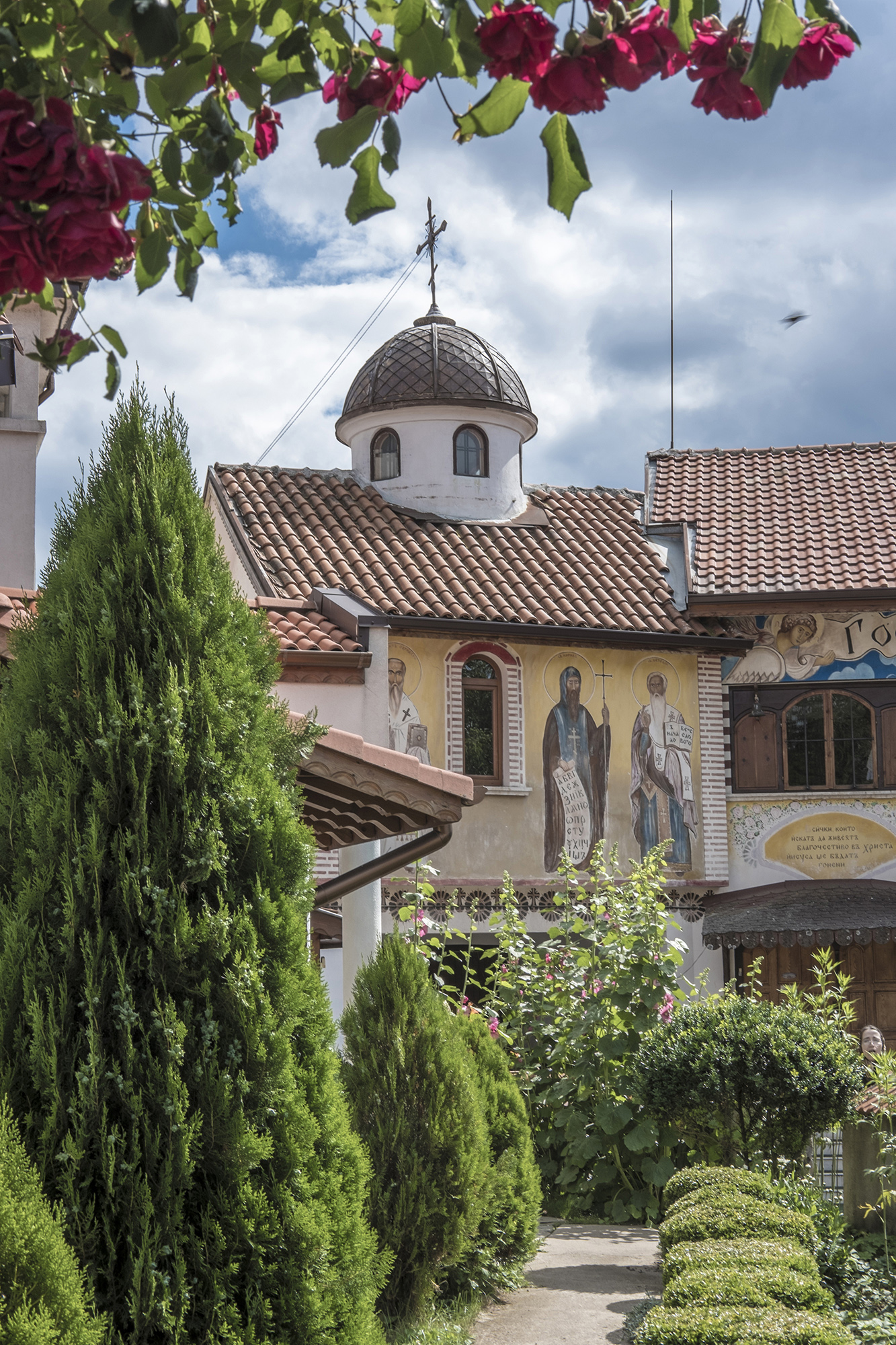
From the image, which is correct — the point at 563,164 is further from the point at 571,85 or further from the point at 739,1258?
the point at 739,1258

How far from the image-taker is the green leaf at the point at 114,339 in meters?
2.48

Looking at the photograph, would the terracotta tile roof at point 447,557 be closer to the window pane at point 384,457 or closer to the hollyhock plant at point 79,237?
the window pane at point 384,457

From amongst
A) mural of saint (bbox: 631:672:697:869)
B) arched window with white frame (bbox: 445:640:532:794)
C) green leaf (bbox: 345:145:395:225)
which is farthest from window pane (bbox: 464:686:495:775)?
green leaf (bbox: 345:145:395:225)

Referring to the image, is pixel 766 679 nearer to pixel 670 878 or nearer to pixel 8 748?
pixel 670 878

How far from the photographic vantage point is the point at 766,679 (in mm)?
18781

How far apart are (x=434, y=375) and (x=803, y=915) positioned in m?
9.69

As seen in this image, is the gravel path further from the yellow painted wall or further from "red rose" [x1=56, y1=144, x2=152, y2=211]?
the yellow painted wall

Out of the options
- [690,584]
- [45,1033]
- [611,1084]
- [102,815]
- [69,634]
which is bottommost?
[611,1084]

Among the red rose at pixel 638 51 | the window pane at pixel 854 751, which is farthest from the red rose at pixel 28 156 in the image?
the window pane at pixel 854 751

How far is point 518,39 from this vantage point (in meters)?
1.89

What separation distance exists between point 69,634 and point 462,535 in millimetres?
16111

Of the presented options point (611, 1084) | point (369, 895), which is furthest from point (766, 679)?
point (369, 895)

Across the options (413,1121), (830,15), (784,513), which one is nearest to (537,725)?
(784,513)

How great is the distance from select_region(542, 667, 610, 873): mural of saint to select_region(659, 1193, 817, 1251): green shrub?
10.7m
